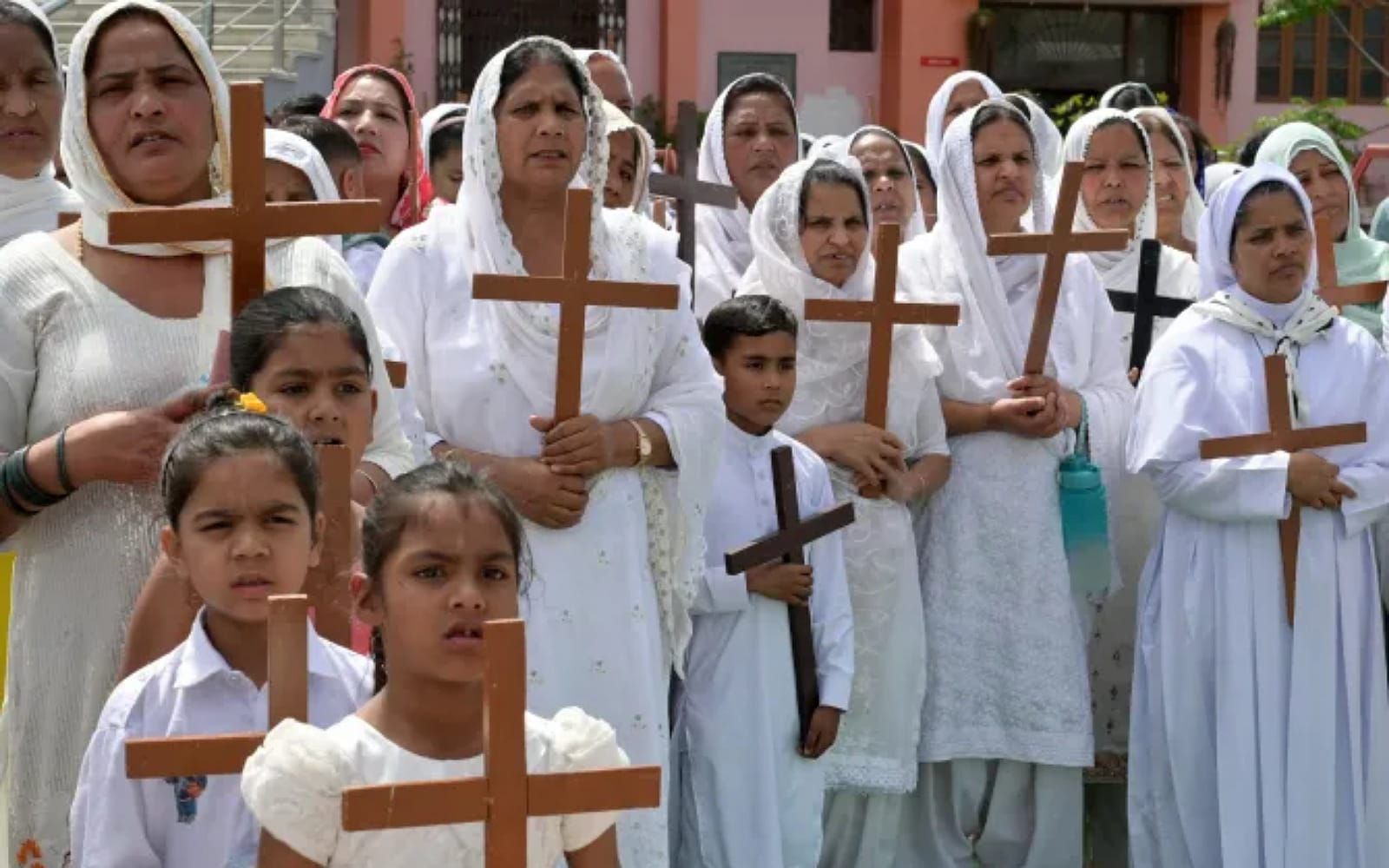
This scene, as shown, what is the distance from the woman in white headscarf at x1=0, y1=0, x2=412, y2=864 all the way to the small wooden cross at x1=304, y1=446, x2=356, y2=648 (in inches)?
13.8

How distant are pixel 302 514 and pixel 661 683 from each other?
1.95 m

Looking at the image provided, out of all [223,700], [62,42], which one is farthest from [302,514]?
[62,42]

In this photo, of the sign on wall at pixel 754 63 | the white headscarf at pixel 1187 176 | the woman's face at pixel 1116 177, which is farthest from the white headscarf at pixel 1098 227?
the sign on wall at pixel 754 63

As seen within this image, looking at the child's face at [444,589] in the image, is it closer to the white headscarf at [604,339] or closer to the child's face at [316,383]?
the child's face at [316,383]

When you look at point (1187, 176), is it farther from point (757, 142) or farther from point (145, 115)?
point (145, 115)

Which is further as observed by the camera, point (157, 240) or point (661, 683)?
point (661, 683)

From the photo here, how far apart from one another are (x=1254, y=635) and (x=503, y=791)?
3790 mm

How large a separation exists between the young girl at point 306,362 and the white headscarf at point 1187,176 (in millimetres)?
4346

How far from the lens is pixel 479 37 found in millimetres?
23359

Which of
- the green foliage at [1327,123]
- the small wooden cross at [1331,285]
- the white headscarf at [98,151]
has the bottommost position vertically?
the small wooden cross at [1331,285]

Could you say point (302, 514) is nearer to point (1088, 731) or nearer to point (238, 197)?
point (238, 197)

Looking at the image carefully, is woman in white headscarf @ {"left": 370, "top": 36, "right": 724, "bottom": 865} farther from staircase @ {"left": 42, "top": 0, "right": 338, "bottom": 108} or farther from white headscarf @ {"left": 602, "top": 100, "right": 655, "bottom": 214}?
staircase @ {"left": 42, "top": 0, "right": 338, "bottom": 108}

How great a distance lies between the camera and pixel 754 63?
24312mm

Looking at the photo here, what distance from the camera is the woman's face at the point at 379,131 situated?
6.78 m
